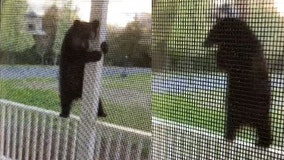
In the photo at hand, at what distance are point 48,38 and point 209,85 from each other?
552 millimetres

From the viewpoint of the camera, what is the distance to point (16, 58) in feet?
4.17

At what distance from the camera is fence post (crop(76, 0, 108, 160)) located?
39.6 inches

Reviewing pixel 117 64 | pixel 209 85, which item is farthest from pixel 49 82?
pixel 209 85

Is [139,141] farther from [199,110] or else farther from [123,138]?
[199,110]

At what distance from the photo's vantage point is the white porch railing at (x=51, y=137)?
0.96m

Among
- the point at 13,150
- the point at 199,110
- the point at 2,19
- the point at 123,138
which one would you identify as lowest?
the point at 13,150

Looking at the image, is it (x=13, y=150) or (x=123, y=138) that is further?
(x=13, y=150)

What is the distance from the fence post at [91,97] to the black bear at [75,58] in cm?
1

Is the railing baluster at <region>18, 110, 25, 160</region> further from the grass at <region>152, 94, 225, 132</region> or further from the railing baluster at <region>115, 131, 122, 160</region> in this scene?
the grass at <region>152, 94, 225, 132</region>

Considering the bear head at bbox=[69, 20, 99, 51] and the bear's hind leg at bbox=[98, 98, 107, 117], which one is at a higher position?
the bear head at bbox=[69, 20, 99, 51]

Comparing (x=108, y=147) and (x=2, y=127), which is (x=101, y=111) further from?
(x=2, y=127)

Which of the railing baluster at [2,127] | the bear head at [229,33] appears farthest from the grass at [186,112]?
the railing baluster at [2,127]

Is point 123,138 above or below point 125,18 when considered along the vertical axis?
below

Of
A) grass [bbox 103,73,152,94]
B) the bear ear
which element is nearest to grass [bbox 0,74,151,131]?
grass [bbox 103,73,152,94]
